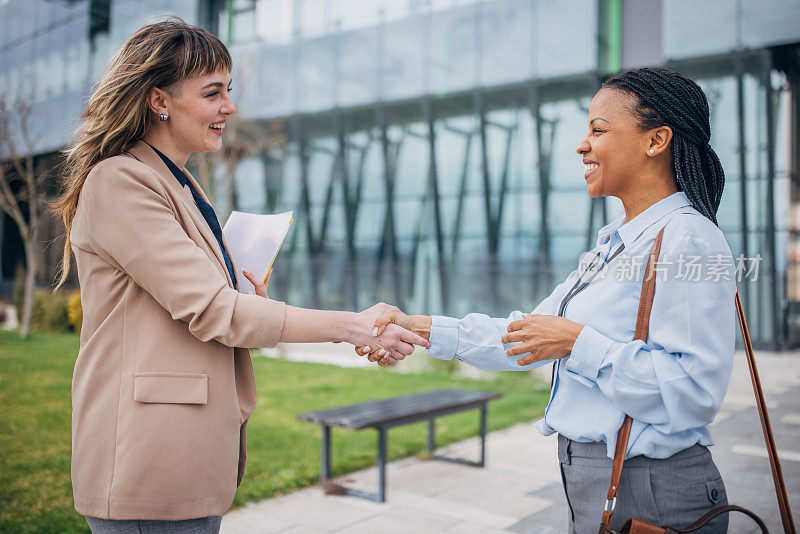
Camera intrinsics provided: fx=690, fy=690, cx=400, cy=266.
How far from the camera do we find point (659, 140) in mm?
1901

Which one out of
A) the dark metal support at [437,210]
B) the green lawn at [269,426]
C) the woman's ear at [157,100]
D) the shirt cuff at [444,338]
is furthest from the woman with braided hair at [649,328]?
the dark metal support at [437,210]

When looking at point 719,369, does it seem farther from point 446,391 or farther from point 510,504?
point 446,391

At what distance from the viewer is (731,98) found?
13211mm

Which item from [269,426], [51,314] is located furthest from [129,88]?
[51,314]

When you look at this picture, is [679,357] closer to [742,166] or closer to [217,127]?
[217,127]

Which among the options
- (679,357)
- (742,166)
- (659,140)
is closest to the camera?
(679,357)

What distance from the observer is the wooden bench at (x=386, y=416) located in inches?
195

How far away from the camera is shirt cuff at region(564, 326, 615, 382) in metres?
1.79

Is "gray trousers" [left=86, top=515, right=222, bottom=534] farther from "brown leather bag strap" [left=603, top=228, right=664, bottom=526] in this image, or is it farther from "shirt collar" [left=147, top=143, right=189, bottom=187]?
"brown leather bag strap" [left=603, top=228, right=664, bottom=526]

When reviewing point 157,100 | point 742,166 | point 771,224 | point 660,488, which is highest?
point 742,166

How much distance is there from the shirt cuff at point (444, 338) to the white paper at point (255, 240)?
1.91 feet

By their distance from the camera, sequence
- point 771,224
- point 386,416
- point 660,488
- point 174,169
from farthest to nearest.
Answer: point 771,224, point 386,416, point 174,169, point 660,488

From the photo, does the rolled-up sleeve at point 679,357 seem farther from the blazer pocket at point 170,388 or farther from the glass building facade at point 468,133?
the glass building facade at point 468,133

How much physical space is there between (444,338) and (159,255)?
97 centimetres
